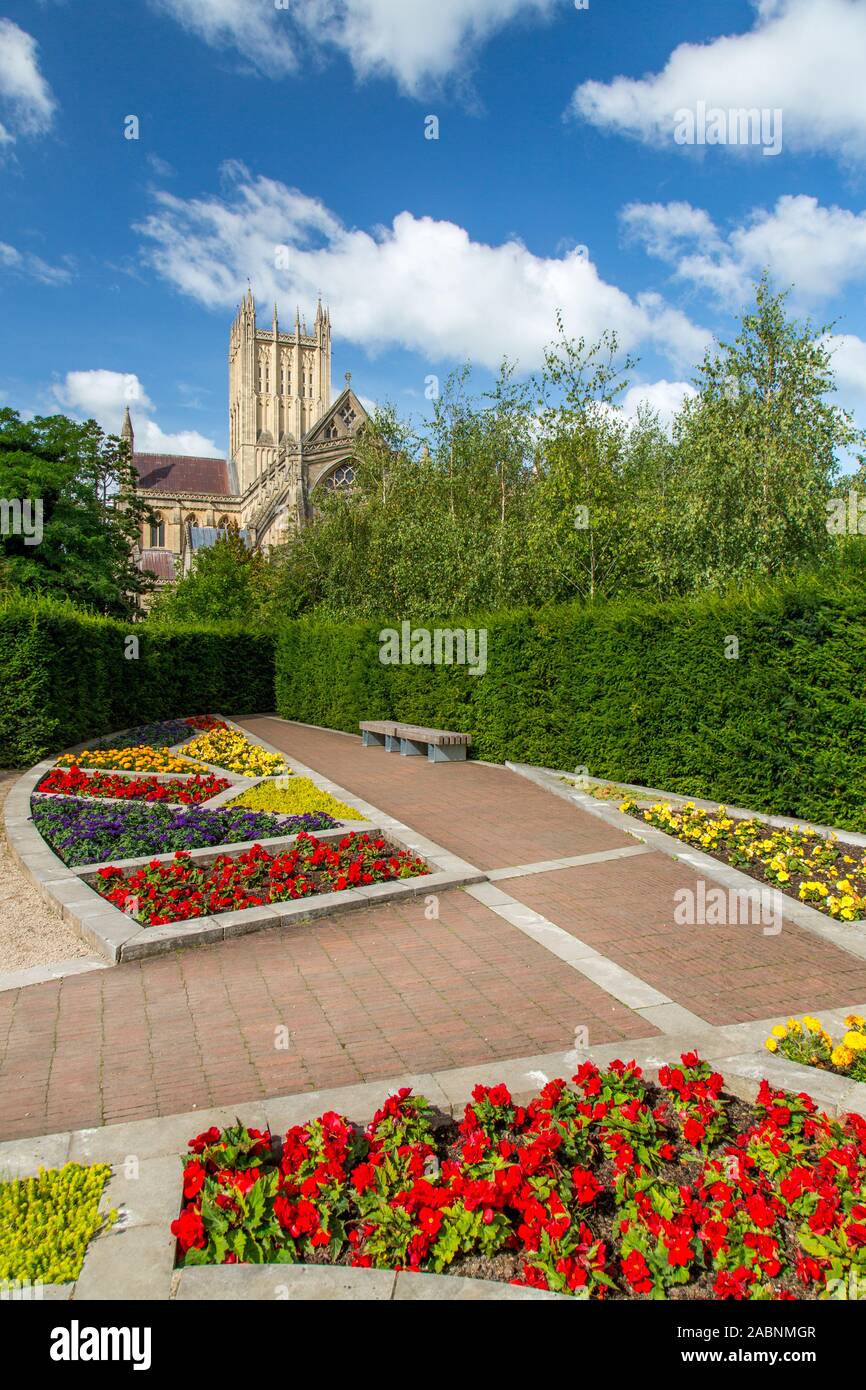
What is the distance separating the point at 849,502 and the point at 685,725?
525 centimetres

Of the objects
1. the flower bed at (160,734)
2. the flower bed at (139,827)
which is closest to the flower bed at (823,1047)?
the flower bed at (139,827)

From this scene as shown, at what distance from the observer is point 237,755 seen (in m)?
16.3

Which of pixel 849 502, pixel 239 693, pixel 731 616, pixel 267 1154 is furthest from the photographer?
pixel 239 693

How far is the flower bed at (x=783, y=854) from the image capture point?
285 inches

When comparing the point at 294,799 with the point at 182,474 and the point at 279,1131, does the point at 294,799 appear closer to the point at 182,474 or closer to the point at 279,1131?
the point at 279,1131

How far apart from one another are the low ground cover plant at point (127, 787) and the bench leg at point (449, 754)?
14.8ft

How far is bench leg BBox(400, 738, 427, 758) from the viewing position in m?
17.5

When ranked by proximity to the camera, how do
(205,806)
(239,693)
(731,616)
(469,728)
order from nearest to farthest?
1. (731,616)
2. (205,806)
3. (469,728)
4. (239,693)

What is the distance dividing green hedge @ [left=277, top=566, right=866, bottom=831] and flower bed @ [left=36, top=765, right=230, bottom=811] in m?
5.72

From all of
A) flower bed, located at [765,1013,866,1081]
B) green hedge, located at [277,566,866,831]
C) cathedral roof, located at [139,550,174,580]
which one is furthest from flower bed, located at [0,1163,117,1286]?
cathedral roof, located at [139,550,174,580]

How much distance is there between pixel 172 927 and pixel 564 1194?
408cm
